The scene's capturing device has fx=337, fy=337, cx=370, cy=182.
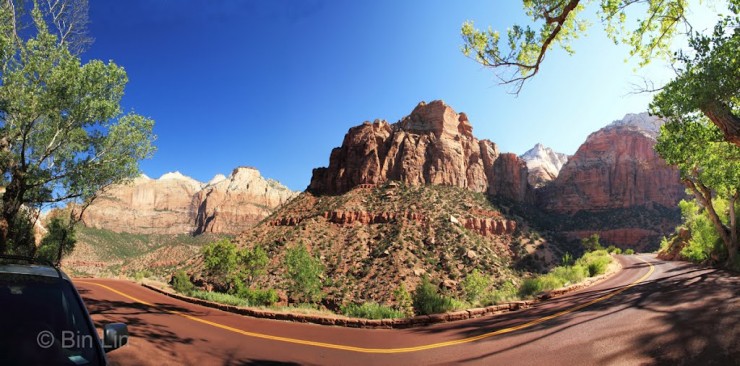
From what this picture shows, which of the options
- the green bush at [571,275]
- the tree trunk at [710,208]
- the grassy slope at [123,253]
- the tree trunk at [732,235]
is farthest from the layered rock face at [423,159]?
the tree trunk at [732,235]

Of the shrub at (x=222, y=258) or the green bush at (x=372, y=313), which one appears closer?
the green bush at (x=372, y=313)

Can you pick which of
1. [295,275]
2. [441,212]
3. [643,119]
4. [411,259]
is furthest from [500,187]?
[643,119]

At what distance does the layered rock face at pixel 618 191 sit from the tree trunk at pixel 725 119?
93.1 m

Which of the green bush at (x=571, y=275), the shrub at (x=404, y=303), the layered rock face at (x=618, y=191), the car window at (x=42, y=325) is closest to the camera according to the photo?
the car window at (x=42, y=325)

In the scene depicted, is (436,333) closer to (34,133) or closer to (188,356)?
(188,356)

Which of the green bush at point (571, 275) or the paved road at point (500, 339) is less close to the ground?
the paved road at point (500, 339)

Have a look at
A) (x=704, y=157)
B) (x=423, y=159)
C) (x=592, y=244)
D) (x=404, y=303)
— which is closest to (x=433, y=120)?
(x=423, y=159)

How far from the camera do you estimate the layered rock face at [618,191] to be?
306 ft

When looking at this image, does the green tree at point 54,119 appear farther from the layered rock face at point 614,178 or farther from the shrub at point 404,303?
the layered rock face at point 614,178

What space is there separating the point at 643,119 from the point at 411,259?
161 metres

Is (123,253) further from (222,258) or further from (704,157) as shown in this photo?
(704,157)

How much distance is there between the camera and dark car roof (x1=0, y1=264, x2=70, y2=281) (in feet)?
11.0

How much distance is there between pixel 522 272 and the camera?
60000mm

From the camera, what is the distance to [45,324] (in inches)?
122
